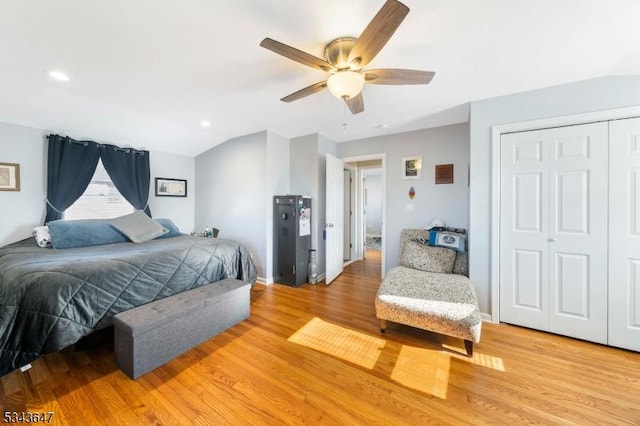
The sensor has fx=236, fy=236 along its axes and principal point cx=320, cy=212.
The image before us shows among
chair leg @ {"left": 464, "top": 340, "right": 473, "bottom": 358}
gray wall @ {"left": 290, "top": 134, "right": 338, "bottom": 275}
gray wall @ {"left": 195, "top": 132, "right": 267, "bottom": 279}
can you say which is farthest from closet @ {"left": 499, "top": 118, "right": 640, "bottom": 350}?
gray wall @ {"left": 195, "top": 132, "right": 267, "bottom": 279}

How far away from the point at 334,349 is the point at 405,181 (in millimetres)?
2606

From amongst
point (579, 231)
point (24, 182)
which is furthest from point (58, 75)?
point (579, 231)

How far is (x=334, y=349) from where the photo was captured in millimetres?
2057

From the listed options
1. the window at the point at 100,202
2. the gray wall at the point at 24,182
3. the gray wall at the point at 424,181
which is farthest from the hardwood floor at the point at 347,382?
the window at the point at 100,202

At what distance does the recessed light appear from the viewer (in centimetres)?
206

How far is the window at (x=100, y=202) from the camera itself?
3.38 metres

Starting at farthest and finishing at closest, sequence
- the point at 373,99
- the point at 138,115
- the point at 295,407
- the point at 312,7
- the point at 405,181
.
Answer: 1. the point at 405,181
2. the point at 138,115
3. the point at 373,99
4. the point at 295,407
5. the point at 312,7

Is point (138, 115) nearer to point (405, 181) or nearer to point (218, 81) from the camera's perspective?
point (218, 81)

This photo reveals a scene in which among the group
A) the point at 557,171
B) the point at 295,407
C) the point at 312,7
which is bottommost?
the point at 295,407

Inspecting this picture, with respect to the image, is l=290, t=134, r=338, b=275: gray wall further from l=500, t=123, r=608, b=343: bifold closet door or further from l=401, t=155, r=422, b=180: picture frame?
l=500, t=123, r=608, b=343: bifold closet door

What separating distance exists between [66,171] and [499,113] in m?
5.33

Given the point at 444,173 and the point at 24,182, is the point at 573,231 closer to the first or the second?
the point at 444,173

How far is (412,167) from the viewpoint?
3600 mm

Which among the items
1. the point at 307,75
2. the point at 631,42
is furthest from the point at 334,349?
the point at 631,42
